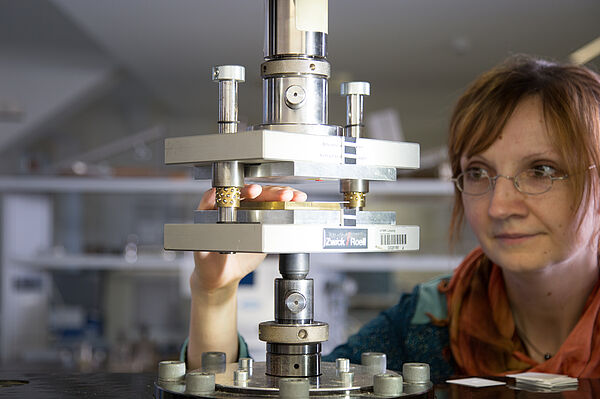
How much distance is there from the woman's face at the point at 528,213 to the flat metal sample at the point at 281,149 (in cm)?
44

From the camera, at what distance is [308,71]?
→ 696 mm

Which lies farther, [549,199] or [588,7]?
[588,7]

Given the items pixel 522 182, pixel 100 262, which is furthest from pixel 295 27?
pixel 100 262

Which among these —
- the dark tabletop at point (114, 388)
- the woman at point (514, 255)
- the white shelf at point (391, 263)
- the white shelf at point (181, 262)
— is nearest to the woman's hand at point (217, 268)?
the woman at point (514, 255)

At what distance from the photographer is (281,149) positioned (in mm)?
633

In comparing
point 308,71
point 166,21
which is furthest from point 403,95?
point 308,71

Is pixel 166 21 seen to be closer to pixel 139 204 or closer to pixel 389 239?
pixel 139 204

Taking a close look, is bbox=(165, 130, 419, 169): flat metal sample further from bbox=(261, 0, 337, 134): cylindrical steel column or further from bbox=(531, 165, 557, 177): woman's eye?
bbox=(531, 165, 557, 177): woman's eye

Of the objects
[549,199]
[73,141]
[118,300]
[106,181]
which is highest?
[73,141]

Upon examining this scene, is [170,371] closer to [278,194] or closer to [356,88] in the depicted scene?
[278,194]

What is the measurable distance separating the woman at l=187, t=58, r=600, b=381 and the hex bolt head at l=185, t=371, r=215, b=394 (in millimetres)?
276

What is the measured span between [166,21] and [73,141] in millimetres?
2766

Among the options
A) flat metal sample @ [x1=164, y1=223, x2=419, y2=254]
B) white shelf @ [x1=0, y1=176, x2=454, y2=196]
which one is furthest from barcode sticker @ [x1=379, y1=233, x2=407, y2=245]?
white shelf @ [x1=0, y1=176, x2=454, y2=196]

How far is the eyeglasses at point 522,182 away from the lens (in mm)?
1117
